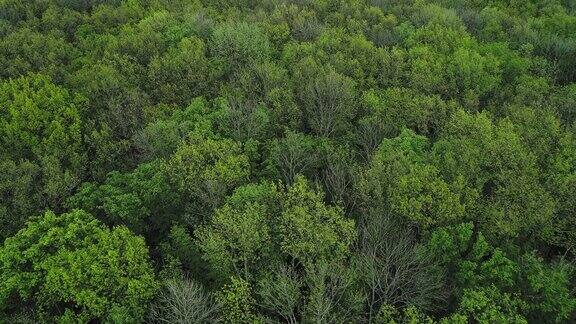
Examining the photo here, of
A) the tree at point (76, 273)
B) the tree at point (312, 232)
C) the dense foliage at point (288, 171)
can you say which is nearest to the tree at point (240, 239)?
the dense foliage at point (288, 171)

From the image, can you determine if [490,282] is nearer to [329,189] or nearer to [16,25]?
[329,189]

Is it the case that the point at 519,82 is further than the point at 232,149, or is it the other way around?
the point at 519,82

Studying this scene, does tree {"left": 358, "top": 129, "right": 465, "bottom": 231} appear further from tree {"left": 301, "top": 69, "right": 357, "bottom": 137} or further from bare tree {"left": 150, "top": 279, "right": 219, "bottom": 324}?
bare tree {"left": 150, "top": 279, "right": 219, "bottom": 324}

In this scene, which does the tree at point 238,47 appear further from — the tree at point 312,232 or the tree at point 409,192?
the tree at point 312,232

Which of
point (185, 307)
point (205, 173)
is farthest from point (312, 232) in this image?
point (205, 173)

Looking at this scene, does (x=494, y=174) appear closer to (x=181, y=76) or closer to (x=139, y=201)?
(x=139, y=201)

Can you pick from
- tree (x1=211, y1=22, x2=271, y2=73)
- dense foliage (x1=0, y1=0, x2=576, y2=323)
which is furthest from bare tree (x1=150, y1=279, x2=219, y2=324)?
tree (x1=211, y1=22, x2=271, y2=73)

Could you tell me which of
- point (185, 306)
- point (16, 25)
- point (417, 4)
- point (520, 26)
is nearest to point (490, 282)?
point (185, 306)
